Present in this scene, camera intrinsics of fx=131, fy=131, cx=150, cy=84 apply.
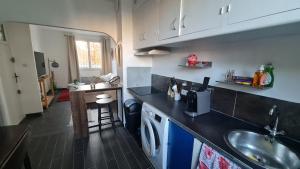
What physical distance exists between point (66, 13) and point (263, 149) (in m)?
3.11

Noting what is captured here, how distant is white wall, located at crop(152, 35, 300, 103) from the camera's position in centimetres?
94

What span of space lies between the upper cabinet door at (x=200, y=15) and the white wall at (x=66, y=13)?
1.81m

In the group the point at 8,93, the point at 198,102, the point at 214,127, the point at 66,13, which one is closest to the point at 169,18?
the point at 198,102

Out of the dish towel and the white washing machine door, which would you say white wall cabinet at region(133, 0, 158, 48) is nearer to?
the white washing machine door

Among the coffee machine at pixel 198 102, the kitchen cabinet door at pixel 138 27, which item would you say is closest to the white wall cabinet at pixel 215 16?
the kitchen cabinet door at pixel 138 27

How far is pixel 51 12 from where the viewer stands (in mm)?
2123

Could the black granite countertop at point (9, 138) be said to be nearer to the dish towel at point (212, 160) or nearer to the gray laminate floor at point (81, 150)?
the gray laminate floor at point (81, 150)

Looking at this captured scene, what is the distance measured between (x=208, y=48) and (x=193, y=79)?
0.43m

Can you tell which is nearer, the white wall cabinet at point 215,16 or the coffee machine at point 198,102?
the white wall cabinet at point 215,16

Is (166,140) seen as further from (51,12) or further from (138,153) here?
→ (51,12)

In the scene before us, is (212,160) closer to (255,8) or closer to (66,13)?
(255,8)

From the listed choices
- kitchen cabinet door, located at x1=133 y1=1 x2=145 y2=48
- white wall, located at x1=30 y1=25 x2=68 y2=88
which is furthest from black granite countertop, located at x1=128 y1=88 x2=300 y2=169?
white wall, located at x1=30 y1=25 x2=68 y2=88

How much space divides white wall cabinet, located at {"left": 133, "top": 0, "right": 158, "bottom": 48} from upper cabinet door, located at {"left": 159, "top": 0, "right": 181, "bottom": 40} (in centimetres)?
13

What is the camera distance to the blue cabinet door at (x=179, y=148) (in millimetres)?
1138
